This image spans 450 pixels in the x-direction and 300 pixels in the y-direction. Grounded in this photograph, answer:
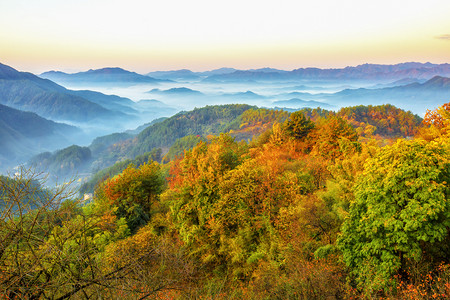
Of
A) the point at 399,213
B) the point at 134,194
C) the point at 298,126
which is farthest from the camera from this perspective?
the point at 298,126

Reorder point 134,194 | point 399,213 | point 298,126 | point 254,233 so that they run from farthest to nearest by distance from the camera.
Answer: point 298,126 < point 134,194 < point 254,233 < point 399,213

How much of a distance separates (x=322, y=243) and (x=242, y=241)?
565cm

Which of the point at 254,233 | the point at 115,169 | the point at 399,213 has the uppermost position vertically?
the point at 399,213

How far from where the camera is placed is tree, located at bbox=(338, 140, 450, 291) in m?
11.2

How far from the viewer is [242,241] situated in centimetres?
1925

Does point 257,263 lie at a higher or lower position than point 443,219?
lower

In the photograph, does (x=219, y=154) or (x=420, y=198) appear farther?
(x=219, y=154)

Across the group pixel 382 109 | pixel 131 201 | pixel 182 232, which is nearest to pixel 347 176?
pixel 182 232

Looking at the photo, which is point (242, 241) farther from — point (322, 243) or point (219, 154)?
point (219, 154)

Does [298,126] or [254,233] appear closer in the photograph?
Result: [254,233]

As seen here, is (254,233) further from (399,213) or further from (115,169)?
(115,169)

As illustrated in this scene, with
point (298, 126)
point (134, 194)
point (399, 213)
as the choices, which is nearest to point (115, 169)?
point (134, 194)

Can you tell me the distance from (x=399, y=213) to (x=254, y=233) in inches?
413

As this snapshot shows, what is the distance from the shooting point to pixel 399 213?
11867 mm
